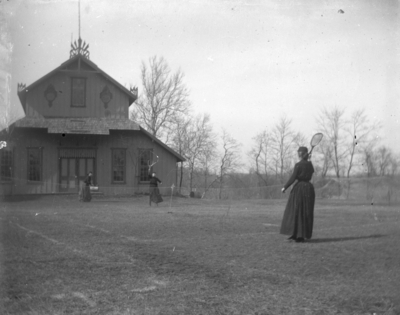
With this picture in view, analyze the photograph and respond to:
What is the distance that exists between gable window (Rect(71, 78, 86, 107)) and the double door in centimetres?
89

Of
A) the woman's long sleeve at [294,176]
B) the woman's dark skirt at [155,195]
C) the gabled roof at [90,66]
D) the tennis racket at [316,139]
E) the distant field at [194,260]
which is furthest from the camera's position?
the woman's long sleeve at [294,176]

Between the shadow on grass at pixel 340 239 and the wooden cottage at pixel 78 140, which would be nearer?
the wooden cottage at pixel 78 140

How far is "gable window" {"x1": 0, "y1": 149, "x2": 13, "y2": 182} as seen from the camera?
5.16 m

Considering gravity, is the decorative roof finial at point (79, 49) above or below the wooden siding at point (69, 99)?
above

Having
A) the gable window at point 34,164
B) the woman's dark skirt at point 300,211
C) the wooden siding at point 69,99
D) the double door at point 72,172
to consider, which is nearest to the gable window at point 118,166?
the double door at point 72,172

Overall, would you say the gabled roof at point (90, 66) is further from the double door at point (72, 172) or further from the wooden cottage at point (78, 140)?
the double door at point (72, 172)

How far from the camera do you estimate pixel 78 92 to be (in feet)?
17.8

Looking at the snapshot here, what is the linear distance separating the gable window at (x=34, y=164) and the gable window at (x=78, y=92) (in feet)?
2.90

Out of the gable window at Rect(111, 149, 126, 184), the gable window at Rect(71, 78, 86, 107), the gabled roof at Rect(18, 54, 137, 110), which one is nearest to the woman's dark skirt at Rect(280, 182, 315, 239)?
the gable window at Rect(111, 149, 126, 184)

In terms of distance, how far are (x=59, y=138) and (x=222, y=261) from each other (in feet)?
10.1

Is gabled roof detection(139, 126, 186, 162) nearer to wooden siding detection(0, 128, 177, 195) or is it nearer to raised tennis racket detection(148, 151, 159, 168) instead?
wooden siding detection(0, 128, 177, 195)

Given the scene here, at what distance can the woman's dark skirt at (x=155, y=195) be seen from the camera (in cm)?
609

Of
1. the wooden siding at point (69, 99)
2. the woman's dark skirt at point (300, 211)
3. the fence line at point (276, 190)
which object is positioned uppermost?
the wooden siding at point (69, 99)

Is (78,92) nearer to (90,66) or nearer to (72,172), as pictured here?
(90,66)
